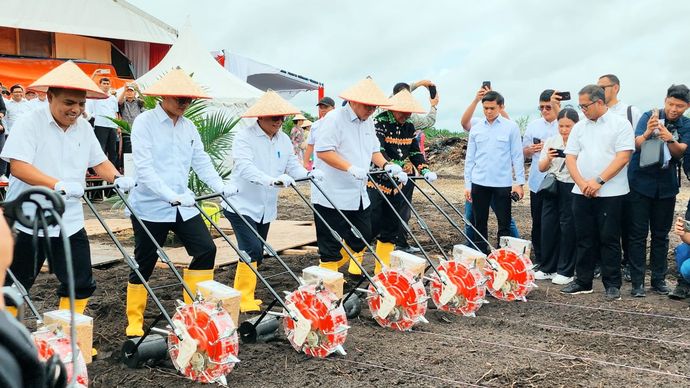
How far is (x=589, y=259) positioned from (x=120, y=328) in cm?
425

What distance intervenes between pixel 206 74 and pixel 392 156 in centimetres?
969

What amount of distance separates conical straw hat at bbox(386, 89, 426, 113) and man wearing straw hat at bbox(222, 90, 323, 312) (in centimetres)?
147

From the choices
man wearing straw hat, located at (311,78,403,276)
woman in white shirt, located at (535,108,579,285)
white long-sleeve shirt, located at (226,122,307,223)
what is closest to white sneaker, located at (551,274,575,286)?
woman in white shirt, located at (535,108,579,285)

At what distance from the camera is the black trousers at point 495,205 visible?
7195 mm

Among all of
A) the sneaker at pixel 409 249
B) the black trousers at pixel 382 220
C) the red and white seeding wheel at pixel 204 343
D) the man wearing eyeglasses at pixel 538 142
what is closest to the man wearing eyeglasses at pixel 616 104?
the man wearing eyeglasses at pixel 538 142

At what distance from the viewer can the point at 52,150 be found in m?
4.21

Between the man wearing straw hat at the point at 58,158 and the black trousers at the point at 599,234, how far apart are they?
13.5 feet

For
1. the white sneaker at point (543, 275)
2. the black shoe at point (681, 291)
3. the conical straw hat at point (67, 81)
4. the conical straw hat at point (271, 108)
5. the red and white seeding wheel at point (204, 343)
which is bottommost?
the white sneaker at point (543, 275)

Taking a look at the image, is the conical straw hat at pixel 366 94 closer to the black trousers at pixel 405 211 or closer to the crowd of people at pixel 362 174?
the crowd of people at pixel 362 174

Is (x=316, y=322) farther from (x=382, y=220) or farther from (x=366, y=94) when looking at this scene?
(x=382, y=220)

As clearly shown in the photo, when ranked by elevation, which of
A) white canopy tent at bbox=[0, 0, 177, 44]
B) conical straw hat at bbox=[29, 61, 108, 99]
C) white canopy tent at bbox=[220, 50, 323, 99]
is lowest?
conical straw hat at bbox=[29, 61, 108, 99]

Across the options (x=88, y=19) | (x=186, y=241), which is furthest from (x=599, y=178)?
(x=88, y=19)

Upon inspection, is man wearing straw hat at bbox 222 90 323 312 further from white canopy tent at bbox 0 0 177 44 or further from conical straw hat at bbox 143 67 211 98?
white canopy tent at bbox 0 0 177 44

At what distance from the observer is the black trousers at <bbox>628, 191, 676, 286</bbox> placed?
6.24m
